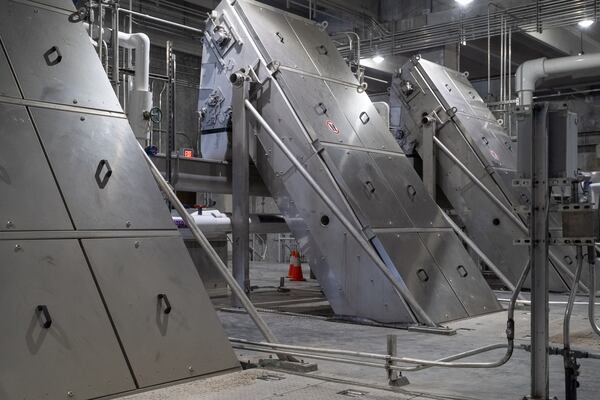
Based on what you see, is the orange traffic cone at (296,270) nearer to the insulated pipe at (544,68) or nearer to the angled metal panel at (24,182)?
the insulated pipe at (544,68)

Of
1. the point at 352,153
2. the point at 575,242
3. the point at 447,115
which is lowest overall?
the point at 575,242

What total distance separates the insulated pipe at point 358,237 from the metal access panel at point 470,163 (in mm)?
3654

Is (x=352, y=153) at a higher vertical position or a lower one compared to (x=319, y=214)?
higher

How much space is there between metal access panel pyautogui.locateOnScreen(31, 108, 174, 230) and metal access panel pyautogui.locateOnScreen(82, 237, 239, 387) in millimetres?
146

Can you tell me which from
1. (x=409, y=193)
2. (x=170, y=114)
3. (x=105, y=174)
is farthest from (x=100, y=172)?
(x=409, y=193)

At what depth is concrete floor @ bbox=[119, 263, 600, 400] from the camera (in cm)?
406

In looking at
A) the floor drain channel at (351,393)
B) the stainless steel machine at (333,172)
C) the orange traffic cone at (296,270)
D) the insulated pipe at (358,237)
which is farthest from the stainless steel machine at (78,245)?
the orange traffic cone at (296,270)

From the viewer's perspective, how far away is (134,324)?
13.4 feet

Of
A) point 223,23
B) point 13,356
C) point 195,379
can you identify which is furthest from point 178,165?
point 13,356

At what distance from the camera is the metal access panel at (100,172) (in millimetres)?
4176

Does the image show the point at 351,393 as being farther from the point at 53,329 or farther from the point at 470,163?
the point at 470,163

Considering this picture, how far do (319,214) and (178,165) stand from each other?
1.51m

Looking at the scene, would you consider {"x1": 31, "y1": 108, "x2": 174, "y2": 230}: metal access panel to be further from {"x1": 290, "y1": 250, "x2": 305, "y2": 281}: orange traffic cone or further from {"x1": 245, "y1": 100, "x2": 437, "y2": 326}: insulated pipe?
{"x1": 290, "y1": 250, "x2": 305, "y2": 281}: orange traffic cone

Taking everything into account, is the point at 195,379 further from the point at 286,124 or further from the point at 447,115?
the point at 447,115
